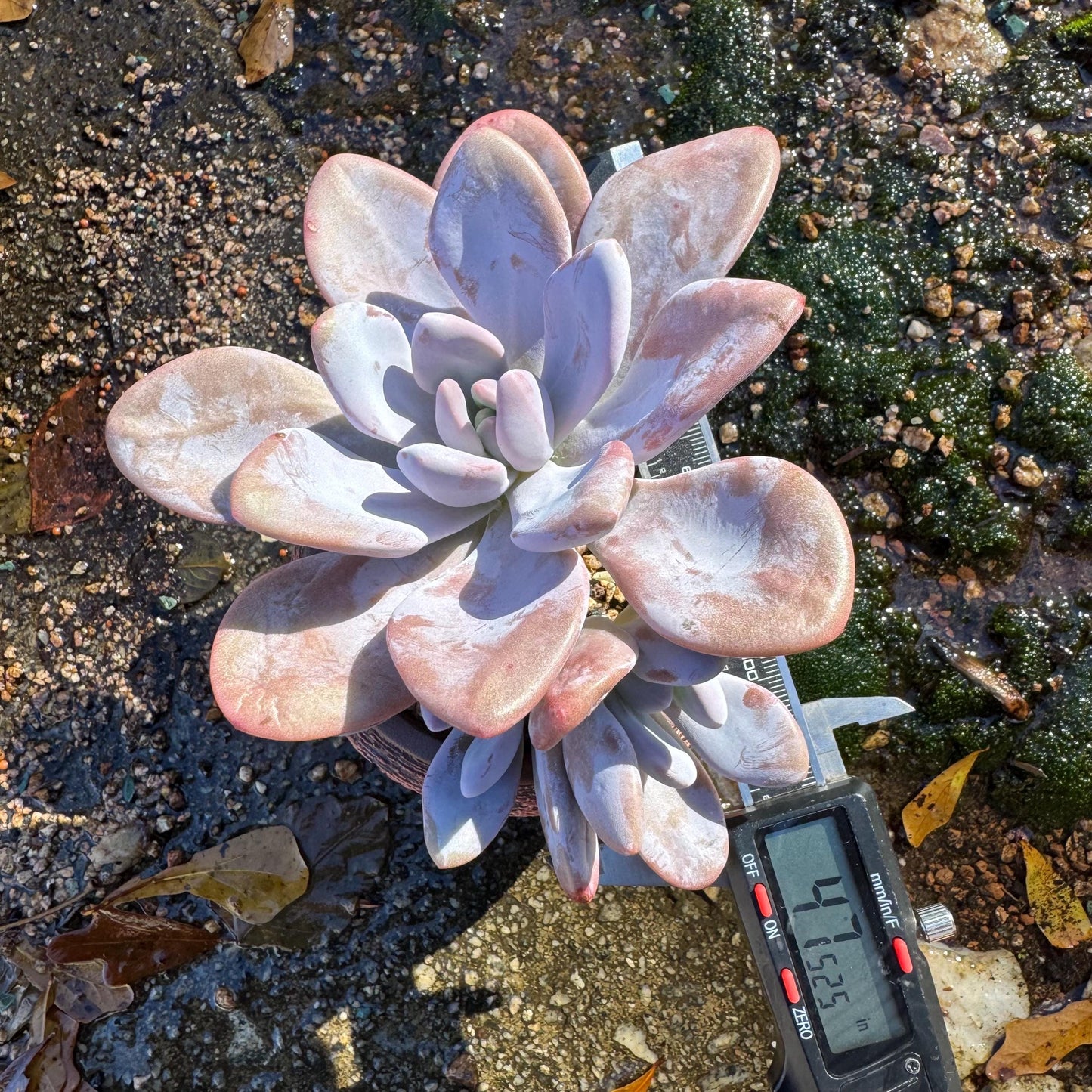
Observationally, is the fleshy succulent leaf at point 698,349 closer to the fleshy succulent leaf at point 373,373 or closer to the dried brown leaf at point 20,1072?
the fleshy succulent leaf at point 373,373

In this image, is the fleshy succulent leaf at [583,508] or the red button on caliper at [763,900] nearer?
the fleshy succulent leaf at [583,508]

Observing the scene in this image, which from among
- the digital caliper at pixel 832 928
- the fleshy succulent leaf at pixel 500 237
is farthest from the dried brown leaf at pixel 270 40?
the digital caliper at pixel 832 928

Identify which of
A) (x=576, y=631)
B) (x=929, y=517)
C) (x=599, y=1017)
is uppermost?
(x=576, y=631)

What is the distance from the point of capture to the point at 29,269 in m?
1.74

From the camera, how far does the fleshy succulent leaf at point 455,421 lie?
Answer: 0.93 meters

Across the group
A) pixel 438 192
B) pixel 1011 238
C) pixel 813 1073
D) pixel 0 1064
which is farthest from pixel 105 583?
pixel 1011 238

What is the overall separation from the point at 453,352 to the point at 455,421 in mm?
81

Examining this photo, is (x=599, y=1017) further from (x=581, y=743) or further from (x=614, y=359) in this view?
(x=614, y=359)

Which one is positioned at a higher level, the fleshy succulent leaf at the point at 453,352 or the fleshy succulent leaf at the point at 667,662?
the fleshy succulent leaf at the point at 453,352

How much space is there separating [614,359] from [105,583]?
1.21m

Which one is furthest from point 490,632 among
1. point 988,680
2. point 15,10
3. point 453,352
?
point 15,10

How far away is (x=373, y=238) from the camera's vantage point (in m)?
1.05

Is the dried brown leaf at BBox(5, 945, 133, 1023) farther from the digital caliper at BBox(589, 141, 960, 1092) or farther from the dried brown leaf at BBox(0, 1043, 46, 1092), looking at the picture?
the digital caliper at BBox(589, 141, 960, 1092)

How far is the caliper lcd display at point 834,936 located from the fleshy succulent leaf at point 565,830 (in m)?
0.50
